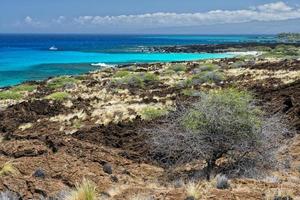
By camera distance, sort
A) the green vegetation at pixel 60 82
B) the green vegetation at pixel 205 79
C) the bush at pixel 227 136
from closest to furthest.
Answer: the bush at pixel 227 136
the green vegetation at pixel 205 79
the green vegetation at pixel 60 82

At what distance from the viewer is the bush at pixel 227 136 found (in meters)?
14.2

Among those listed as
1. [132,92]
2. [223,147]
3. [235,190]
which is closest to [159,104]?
[132,92]

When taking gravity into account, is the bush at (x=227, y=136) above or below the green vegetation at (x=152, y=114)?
above

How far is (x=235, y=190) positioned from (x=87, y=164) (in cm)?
553

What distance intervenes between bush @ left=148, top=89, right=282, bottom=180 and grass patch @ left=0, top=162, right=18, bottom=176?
4489 mm

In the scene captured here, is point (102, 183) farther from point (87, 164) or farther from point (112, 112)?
point (112, 112)

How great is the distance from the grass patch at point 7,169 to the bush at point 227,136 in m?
4.49

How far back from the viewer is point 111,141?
1959 centimetres

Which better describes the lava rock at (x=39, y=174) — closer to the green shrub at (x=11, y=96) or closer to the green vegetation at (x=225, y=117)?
the green vegetation at (x=225, y=117)

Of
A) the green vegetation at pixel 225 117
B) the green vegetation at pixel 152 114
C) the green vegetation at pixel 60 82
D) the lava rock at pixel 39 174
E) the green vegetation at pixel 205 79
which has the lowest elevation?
the green vegetation at pixel 60 82

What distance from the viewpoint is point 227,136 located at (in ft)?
46.5

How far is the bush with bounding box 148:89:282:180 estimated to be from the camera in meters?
14.2

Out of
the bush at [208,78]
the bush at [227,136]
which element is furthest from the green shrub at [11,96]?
the bush at [227,136]

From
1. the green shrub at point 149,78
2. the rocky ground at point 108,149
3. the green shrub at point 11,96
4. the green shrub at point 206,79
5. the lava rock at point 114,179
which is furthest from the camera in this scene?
the green shrub at point 149,78
